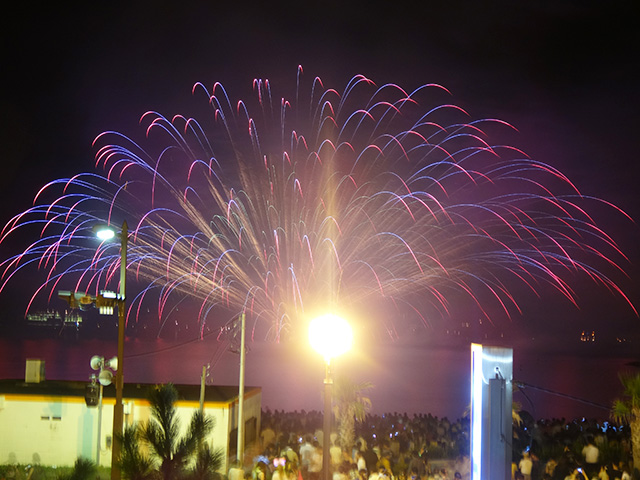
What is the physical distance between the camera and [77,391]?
22.3 metres

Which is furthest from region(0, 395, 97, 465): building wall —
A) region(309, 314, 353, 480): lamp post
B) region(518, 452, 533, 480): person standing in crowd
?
region(309, 314, 353, 480): lamp post

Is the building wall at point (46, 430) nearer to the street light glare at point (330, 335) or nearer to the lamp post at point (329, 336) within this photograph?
the lamp post at point (329, 336)

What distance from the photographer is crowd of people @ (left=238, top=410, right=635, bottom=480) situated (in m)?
16.5

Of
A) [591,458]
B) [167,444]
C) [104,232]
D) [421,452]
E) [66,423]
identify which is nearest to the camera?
[167,444]

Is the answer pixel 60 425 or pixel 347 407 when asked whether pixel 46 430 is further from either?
pixel 347 407

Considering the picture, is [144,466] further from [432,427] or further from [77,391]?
[432,427]

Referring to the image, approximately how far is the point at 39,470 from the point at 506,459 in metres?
16.6

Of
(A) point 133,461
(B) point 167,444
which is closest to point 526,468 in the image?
(B) point 167,444

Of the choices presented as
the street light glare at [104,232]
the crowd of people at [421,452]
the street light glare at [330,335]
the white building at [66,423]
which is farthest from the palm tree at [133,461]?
the white building at [66,423]

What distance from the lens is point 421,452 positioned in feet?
66.5

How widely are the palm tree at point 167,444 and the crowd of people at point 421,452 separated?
19.3 ft

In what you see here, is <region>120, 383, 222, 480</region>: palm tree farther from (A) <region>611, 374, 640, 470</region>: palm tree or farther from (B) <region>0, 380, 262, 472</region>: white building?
(A) <region>611, 374, 640, 470</region>: palm tree

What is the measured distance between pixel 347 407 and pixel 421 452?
13.9 feet

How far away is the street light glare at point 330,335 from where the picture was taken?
746 centimetres
